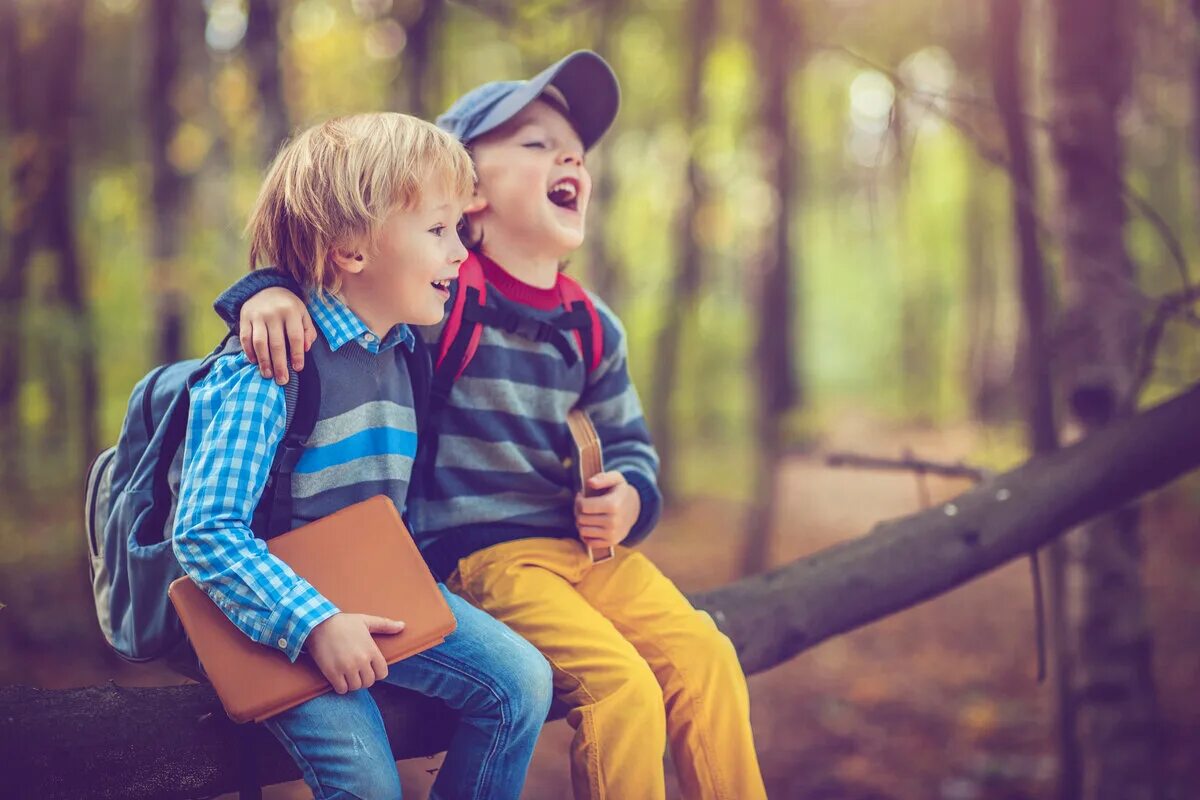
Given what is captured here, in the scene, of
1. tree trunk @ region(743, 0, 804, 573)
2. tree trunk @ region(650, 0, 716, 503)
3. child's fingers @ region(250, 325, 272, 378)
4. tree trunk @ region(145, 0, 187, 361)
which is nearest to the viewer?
child's fingers @ region(250, 325, 272, 378)

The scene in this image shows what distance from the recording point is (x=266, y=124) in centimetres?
A: 446

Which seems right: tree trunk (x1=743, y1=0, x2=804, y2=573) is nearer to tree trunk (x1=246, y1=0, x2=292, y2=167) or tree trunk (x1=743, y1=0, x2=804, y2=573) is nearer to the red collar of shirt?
tree trunk (x1=246, y1=0, x2=292, y2=167)

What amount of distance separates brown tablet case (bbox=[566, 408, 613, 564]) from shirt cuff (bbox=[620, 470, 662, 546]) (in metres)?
0.09

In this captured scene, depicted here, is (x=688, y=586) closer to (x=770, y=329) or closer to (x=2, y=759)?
(x=770, y=329)

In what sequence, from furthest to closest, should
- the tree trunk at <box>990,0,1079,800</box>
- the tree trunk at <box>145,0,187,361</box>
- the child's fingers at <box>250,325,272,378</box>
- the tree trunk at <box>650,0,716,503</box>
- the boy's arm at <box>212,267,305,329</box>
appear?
the tree trunk at <box>650,0,716,503</box>, the tree trunk at <box>145,0,187,361</box>, the tree trunk at <box>990,0,1079,800</box>, the boy's arm at <box>212,267,305,329</box>, the child's fingers at <box>250,325,272,378</box>

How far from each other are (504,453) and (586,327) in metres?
0.35

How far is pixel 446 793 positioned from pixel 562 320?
100cm

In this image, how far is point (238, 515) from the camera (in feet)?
5.11

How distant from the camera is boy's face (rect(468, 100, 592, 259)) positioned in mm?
2109

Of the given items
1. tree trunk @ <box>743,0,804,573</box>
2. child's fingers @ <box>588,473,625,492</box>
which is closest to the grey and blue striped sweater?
child's fingers @ <box>588,473,625,492</box>

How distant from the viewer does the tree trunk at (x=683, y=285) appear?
27.5 ft

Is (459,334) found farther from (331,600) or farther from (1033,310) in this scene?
(1033,310)

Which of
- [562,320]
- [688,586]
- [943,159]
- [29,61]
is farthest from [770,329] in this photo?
[943,159]

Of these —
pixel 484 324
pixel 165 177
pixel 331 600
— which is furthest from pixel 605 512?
pixel 165 177
